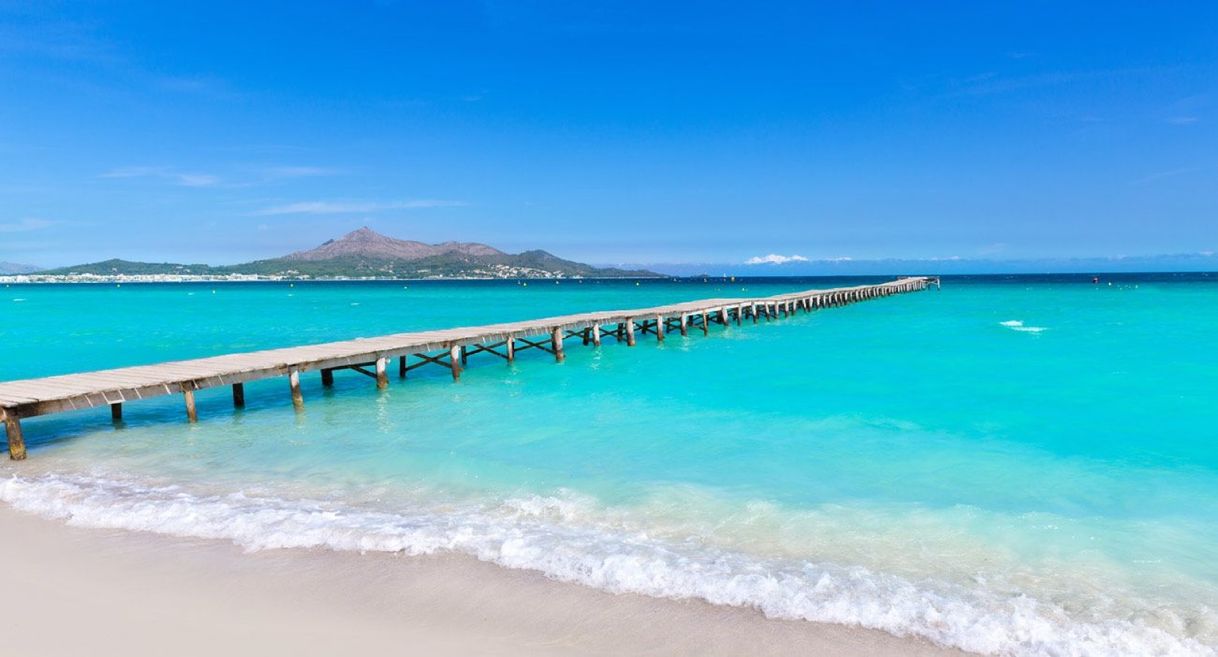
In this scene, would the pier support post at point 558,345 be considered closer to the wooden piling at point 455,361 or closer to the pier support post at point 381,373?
the wooden piling at point 455,361

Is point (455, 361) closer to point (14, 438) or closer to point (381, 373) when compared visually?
point (381, 373)

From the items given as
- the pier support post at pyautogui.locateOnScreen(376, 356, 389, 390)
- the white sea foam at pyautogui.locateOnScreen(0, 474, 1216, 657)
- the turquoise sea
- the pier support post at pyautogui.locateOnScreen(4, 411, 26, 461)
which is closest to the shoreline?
the white sea foam at pyautogui.locateOnScreen(0, 474, 1216, 657)

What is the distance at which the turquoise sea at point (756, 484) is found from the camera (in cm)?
539

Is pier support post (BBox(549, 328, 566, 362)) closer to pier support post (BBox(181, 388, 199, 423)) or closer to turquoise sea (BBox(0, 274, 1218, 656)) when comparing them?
turquoise sea (BBox(0, 274, 1218, 656))

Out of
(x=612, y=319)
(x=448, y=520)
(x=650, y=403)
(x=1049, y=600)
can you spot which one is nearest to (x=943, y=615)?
(x=1049, y=600)

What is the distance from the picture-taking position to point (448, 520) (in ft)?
22.6

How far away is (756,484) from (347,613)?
5.04 metres

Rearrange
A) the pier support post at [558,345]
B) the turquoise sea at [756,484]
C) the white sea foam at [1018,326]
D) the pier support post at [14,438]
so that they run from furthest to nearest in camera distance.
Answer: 1. the white sea foam at [1018,326]
2. the pier support post at [558,345]
3. the pier support post at [14,438]
4. the turquoise sea at [756,484]

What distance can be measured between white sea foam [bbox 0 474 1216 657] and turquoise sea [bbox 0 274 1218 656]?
0.08ft

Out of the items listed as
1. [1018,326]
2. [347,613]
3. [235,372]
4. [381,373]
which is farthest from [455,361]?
[1018,326]

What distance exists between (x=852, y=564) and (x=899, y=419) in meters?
7.46

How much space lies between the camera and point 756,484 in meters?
8.60

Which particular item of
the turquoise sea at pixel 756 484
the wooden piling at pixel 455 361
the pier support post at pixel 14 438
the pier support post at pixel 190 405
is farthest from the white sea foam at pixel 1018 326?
the pier support post at pixel 14 438

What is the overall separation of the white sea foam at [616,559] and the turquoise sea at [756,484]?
2cm
